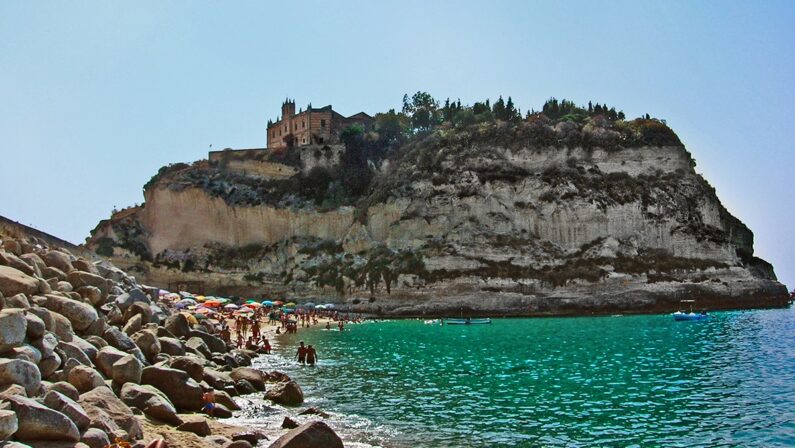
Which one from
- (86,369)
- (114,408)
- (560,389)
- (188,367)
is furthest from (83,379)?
(560,389)

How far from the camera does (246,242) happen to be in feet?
272

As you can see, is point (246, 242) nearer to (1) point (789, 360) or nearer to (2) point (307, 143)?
(2) point (307, 143)

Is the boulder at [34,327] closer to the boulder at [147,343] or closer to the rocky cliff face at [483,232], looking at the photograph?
the boulder at [147,343]

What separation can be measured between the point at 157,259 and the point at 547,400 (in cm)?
7170

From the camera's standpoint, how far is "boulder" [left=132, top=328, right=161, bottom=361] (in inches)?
718

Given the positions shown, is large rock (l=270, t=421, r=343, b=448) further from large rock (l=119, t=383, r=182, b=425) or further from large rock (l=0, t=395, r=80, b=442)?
large rock (l=0, t=395, r=80, b=442)

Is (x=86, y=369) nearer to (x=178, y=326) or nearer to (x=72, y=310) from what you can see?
(x=72, y=310)

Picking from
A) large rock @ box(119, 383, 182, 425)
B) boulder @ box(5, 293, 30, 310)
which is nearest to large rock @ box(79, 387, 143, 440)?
large rock @ box(119, 383, 182, 425)

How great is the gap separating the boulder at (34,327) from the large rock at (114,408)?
1.70 metres

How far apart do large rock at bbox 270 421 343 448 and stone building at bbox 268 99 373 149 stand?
79.2 meters

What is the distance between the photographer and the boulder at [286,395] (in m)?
19.3

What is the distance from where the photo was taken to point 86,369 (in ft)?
41.4

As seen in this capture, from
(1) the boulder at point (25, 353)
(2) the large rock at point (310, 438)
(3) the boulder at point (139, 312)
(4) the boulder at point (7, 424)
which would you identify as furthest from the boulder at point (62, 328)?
(3) the boulder at point (139, 312)

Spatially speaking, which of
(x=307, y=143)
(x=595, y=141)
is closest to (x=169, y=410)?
(x=595, y=141)
